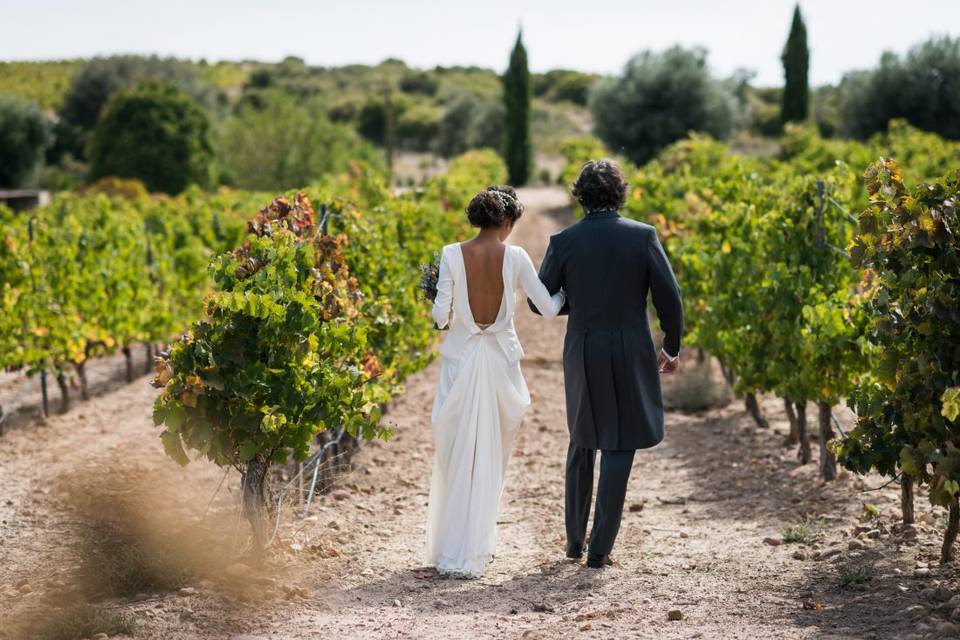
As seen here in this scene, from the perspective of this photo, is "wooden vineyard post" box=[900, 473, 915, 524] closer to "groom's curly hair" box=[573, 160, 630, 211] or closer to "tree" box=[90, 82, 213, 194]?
"groom's curly hair" box=[573, 160, 630, 211]

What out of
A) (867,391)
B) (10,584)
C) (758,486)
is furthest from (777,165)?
(10,584)

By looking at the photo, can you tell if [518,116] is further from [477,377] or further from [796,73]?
[477,377]

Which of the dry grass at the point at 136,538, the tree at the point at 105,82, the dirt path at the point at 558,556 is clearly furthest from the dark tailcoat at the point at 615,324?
the tree at the point at 105,82

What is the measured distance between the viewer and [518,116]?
3450 cm

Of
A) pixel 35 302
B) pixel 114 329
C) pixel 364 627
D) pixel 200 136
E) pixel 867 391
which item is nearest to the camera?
pixel 364 627

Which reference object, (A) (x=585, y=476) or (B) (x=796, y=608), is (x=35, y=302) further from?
(B) (x=796, y=608)

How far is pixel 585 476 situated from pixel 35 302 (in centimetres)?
666

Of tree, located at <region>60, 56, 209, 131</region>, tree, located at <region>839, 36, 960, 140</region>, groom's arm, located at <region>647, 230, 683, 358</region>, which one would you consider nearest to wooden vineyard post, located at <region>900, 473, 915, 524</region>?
groom's arm, located at <region>647, 230, 683, 358</region>

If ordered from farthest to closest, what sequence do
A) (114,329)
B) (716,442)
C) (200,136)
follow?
(200,136) < (114,329) < (716,442)

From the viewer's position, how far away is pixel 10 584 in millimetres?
4855

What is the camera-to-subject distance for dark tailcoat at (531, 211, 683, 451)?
477cm

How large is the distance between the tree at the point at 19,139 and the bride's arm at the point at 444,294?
44996 mm

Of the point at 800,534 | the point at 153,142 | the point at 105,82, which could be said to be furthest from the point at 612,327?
the point at 105,82

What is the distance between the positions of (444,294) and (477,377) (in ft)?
1.29
